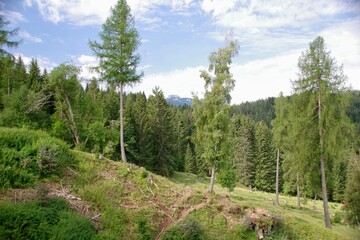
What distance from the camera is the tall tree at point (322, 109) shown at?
51.7 feet

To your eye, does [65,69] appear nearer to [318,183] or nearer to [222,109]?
[222,109]

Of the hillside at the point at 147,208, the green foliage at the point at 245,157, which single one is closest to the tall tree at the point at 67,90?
the hillside at the point at 147,208

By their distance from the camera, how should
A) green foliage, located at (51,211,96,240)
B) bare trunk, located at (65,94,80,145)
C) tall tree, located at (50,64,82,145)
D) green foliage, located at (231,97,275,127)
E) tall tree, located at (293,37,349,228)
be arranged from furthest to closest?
green foliage, located at (231,97,275,127) → bare trunk, located at (65,94,80,145) → tall tree, located at (50,64,82,145) → tall tree, located at (293,37,349,228) → green foliage, located at (51,211,96,240)

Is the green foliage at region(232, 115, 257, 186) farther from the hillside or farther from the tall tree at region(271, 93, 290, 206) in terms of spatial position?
the hillside

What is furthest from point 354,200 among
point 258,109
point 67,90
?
point 258,109

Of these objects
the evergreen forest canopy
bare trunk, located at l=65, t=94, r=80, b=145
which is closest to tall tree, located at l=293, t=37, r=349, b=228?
the evergreen forest canopy

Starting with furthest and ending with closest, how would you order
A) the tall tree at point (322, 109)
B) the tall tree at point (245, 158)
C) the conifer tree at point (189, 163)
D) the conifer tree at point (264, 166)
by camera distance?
the tall tree at point (245, 158) < the conifer tree at point (264, 166) < the conifer tree at point (189, 163) < the tall tree at point (322, 109)

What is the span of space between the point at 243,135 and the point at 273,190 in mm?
13479

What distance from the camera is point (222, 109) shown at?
1800 centimetres

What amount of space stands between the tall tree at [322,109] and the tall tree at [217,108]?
184 inches

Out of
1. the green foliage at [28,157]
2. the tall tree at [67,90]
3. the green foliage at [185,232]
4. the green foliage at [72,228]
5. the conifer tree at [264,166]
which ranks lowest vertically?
the conifer tree at [264,166]

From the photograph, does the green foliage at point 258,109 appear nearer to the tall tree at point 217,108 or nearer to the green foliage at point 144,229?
the tall tree at point 217,108

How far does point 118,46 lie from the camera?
18.2 m

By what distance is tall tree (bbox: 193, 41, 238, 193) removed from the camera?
18.0 m
